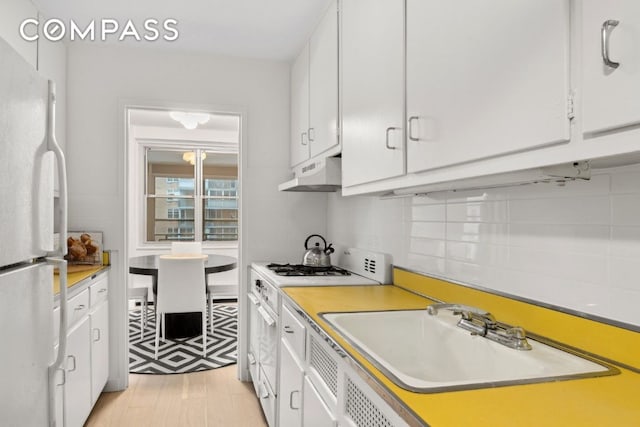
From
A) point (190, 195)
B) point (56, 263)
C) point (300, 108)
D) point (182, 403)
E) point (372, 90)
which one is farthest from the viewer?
point (190, 195)

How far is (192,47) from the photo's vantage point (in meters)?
3.20

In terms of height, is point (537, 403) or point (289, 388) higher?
point (537, 403)

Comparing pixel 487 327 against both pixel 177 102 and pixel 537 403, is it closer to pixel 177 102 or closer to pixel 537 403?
pixel 537 403

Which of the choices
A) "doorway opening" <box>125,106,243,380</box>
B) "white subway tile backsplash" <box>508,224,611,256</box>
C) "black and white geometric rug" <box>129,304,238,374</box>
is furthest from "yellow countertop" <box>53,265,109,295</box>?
"doorway opening" <box>125,106,243,380</box>

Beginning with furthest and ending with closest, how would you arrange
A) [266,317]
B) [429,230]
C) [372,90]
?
1. [266,317]
2. [429,230]
3. [372,90]

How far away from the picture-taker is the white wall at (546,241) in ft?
3.69

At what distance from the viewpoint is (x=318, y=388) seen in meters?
1.53

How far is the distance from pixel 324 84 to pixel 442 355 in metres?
1.70

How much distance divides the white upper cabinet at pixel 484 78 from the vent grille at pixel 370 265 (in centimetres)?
96

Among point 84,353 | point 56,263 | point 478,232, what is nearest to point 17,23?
point 56,263

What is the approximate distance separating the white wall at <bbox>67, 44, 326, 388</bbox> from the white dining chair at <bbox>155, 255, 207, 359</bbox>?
56cm

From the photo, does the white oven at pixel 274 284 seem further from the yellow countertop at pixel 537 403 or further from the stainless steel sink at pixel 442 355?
the yellow countertop at pixel 537 403

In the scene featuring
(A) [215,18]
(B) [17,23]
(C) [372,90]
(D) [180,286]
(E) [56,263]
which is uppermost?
(A) [215,18]

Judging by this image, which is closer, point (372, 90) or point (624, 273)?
point (624, 273)
